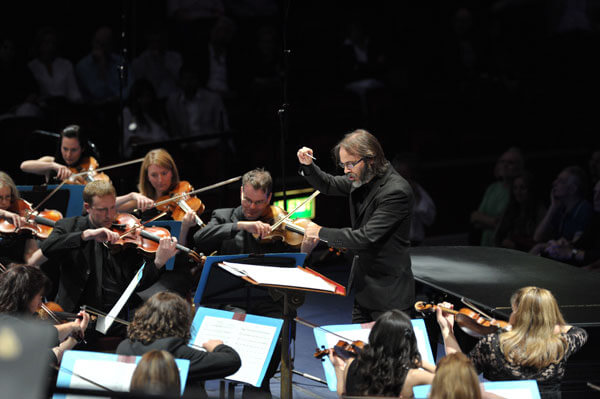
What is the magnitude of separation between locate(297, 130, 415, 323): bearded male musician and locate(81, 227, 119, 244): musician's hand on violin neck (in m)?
1.13

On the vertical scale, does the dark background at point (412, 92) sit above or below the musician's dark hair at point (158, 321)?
above

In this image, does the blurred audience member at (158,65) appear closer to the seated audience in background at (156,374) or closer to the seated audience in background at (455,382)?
the seated audience in background at (156,374)

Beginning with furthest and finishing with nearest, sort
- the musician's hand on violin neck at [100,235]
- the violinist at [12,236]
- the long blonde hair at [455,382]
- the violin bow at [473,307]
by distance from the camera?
the violinist at [12,236]
the musician's hand on violin neck at [100,235]
the violin bow at [473,307]
the long blonde hair at [455,382]

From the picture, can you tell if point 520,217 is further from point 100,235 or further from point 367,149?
point 100,235

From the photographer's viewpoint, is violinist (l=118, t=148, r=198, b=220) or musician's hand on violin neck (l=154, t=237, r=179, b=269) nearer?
musician's hand on violin neck (l=154, t=237, r=179, b=269)

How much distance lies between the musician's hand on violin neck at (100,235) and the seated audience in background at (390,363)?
1.88 meters

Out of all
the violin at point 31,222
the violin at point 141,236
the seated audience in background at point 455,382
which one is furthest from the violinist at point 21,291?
the seated audience in background at point 455,382

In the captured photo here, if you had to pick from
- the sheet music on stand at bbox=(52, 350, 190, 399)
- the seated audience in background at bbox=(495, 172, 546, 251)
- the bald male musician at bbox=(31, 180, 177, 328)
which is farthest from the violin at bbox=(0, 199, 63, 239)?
the seated audience in background at bbox=(495, 172, 546, 251)

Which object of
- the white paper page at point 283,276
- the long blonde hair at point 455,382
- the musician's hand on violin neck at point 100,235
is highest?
the musician's hand on violin neck at point 100,235

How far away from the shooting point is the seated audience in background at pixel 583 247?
19.0 ft

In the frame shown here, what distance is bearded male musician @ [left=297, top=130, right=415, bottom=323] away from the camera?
12.4 ft

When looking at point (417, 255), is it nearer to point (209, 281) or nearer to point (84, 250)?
point (209, 281)

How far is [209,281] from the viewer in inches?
152

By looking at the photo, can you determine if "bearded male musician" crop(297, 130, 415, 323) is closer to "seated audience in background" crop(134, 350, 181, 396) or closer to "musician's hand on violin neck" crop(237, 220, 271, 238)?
"musician's hand on violin neck" crop(237, 220, 271, 238)
